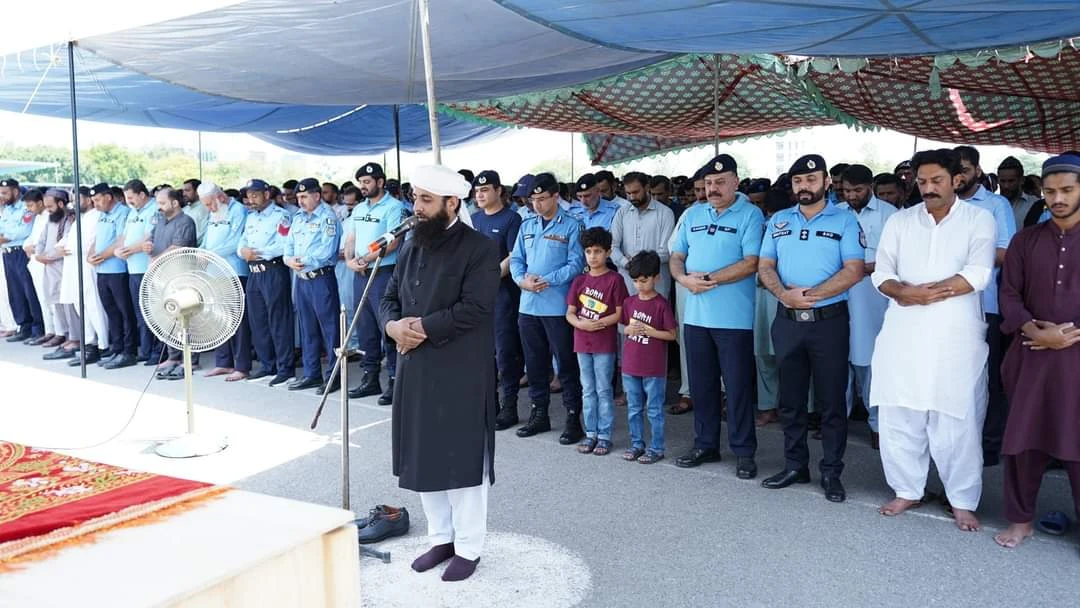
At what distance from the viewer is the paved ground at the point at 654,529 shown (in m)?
3.21

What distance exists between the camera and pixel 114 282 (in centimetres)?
803

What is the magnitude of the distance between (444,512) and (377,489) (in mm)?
1091

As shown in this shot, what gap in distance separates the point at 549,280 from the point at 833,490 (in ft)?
6.68

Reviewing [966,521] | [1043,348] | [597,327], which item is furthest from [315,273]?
[1043,348]

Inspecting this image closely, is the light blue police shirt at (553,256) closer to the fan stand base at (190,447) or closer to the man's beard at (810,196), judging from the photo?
the man's beard at (810,196)

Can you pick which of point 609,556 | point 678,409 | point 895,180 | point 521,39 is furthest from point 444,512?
point 895,180

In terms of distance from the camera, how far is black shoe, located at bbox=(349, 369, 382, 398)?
21.8 feet

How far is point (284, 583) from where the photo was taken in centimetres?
187

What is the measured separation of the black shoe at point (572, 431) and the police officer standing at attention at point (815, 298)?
131 centimetres

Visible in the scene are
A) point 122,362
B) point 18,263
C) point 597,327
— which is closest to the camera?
point 597,327

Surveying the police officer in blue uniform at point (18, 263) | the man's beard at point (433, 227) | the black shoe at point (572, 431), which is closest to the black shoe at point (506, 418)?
the black shoe at point (572, 431)

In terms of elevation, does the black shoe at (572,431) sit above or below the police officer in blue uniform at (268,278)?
below

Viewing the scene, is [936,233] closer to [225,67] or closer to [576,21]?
[576,21]

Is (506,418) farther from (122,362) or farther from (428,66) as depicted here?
(122,362)
